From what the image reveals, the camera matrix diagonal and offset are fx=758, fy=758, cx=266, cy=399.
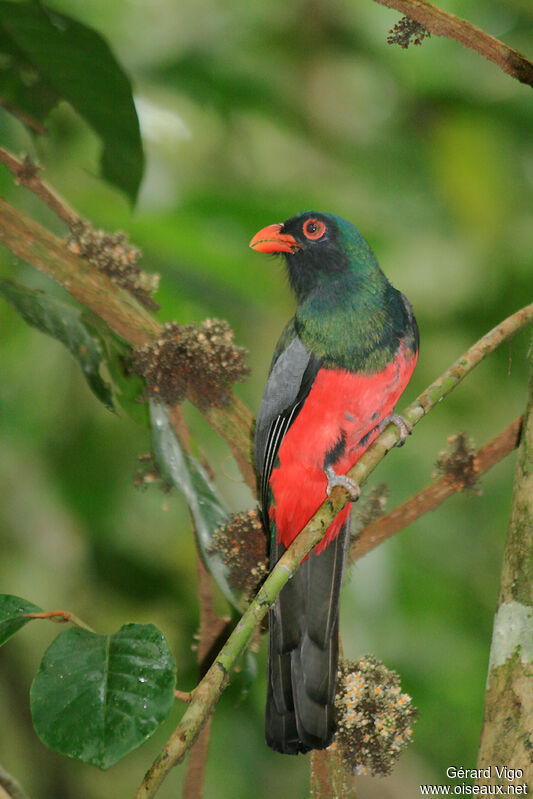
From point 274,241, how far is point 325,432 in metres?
0.44

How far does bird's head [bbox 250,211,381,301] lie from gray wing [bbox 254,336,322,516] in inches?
6.4

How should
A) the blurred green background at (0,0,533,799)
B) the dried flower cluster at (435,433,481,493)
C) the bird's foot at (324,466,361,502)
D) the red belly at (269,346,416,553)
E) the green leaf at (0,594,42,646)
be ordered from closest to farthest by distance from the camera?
the green leaf at (0,594,42,646) → the bird's foot at (324,466,361,502) → the red belly at (269,346,416,553) → the dried flower cluster at (435,433,481,493) → the blurred green background at (0,0,533,799)

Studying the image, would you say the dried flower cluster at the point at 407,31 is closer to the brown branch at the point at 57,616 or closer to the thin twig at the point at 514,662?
the thin twig at the point at 514,662

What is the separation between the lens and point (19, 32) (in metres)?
2.11

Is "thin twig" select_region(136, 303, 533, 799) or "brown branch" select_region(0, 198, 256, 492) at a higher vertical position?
"brown branch" select_region(0, 198, 256, 492)

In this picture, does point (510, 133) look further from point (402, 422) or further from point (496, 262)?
point (402, 422)

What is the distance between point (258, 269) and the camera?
224 cm

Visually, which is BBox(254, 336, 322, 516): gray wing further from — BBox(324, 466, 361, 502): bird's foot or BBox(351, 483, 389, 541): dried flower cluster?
BBox(351, 483, 389, 541): dried flower cluster

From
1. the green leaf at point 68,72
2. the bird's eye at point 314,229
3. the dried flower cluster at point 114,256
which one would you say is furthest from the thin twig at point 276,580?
the green leaf at point 68,72

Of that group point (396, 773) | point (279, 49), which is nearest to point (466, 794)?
point (396, 773)

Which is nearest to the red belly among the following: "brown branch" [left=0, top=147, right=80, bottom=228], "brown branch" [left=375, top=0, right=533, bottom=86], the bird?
the bird

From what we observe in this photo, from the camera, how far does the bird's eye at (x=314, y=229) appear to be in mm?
1674

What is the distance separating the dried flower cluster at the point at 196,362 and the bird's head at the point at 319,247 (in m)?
0.24

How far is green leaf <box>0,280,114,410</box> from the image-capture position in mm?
1870
